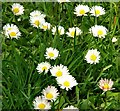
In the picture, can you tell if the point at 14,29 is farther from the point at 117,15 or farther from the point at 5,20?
the point at 117,15

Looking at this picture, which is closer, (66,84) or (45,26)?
(66,84)

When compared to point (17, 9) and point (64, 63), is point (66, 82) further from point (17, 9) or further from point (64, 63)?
point (17, 9)

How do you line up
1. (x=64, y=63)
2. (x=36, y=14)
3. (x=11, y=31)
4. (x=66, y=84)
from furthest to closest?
(x=36, y=14) → (x=11, y=31) → (x=64, y=63) → (x=66, y=84)

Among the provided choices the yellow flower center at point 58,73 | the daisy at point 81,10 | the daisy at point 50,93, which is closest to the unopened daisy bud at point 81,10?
the daisy at point 81,10

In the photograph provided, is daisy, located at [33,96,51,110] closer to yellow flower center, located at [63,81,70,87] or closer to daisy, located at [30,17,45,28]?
yellow flower center, located at [63,81,70,87]

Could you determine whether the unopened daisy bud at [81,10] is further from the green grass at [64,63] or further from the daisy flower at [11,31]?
the daisy flower at [11,31]

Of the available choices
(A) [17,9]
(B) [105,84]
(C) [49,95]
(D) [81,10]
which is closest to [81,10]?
(D) [81,10]

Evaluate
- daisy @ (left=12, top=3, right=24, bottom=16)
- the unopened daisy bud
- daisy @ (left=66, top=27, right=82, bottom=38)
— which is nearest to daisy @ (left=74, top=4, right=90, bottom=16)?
the unopened daisy bud
